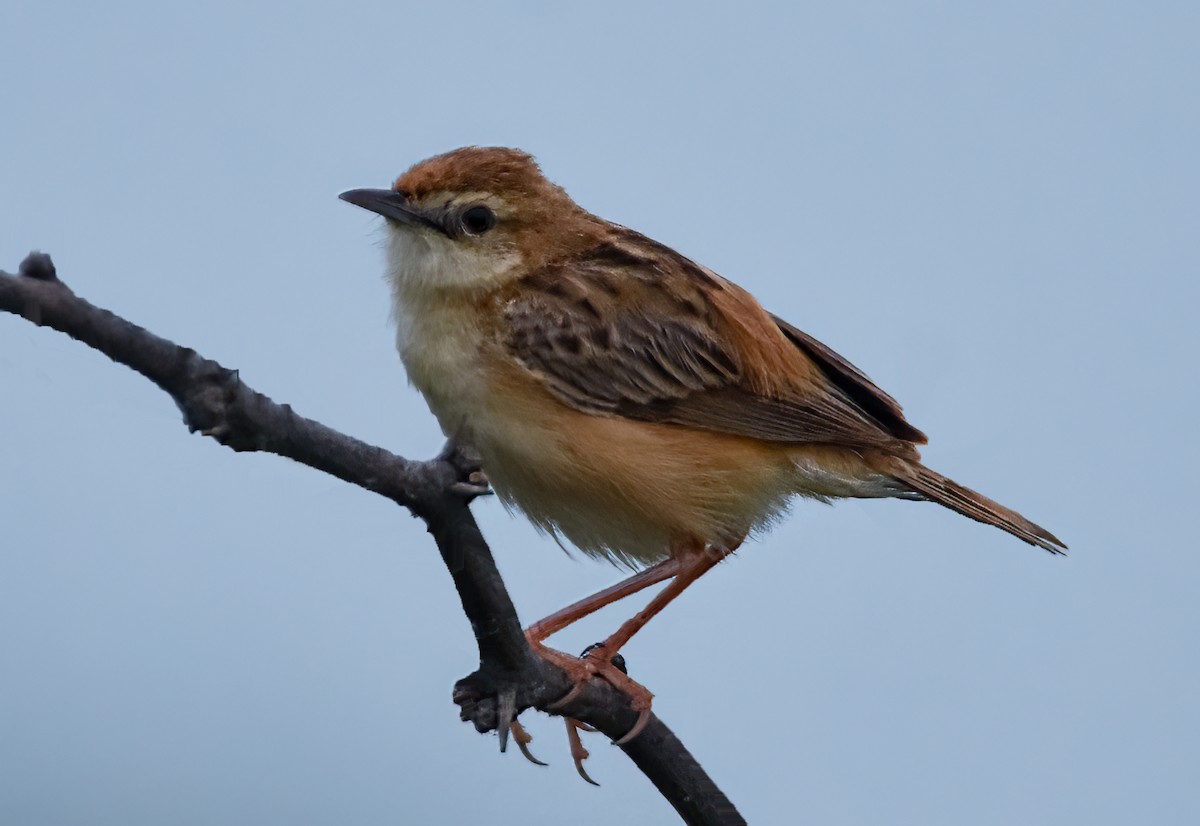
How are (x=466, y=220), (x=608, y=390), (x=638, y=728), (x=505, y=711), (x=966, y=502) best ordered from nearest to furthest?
(x=505, y=711) < (x=638, y=728) < (x=608, y=390) < (x=466, y=220) < (x=966, y=502)

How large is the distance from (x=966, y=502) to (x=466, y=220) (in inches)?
68.8

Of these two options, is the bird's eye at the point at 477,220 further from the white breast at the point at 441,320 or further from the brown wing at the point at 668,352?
the brown wing at the point at 668,352

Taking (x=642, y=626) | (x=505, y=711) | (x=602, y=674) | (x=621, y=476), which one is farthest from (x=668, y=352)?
(x=505, y=711)

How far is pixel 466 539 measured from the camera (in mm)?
2566

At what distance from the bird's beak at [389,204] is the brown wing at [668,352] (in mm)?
357

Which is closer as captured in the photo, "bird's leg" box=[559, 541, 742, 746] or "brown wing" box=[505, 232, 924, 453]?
"bird's leg" box=[559, 541, 742, 746]

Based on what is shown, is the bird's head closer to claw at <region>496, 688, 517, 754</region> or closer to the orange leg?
the orange leg

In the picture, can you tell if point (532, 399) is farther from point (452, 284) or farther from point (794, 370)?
point (794, 370)

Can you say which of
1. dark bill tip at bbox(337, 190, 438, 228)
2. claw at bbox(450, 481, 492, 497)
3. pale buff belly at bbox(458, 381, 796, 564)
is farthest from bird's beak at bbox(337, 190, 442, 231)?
claw at bbox(450, 481, 492, 497)

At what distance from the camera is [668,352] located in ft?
12.6

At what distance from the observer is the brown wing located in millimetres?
3676

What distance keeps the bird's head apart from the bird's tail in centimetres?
126

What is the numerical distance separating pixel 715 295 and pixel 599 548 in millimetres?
850

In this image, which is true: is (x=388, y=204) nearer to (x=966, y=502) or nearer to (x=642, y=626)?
(x=642, y=626)
